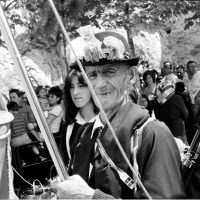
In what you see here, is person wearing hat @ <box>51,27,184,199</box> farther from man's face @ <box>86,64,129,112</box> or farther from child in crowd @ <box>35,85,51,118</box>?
child in crowd @ <box>35,85,51,118</box>

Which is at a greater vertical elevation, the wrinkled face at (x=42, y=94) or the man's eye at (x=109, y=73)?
the man's eye at (x=109, y=73)

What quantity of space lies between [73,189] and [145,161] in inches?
10.7

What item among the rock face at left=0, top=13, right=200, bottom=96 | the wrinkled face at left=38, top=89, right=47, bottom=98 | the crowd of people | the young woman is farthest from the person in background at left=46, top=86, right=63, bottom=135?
the rock face at left=0, top=13, right=200, bottom=96

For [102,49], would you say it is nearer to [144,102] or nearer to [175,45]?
[144,102]

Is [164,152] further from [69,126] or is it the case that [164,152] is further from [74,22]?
[74,22]

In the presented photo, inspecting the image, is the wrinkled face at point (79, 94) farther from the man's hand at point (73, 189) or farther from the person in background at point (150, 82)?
the person in background at point (150, 82)

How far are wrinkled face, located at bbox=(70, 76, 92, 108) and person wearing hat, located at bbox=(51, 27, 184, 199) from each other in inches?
65.6

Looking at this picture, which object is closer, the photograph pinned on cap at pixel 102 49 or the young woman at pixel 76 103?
the photograph pinned on cap at pixel 102 49

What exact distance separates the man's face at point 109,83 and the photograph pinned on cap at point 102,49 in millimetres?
32

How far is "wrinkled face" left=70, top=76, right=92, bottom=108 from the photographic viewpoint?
3.61m

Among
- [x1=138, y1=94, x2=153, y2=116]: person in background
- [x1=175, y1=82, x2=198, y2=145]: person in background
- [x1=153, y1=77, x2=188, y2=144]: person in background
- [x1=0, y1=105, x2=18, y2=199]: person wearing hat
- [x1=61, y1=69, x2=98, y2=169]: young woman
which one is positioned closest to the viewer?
[x1=0, y1=105, x2=18, y2=199]: person wearing hat

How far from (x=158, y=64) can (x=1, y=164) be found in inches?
746

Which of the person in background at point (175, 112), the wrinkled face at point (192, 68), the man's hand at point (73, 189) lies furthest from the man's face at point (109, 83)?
the wrinkled face at point (192, 68)

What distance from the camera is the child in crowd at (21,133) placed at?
5.43 meters
